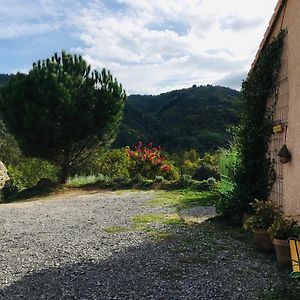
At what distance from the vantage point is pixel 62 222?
9.40m

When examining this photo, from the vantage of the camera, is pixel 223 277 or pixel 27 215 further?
pixel 27 215

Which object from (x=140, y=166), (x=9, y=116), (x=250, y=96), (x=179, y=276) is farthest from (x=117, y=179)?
(x=179, y=276)

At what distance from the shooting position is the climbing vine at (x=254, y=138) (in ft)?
24.7

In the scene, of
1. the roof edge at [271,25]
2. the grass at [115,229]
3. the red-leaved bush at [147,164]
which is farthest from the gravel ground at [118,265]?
the red-leaved bush at [147,164]

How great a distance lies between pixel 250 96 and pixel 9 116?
11165 millimetres

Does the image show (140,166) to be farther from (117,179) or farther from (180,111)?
(180,111)

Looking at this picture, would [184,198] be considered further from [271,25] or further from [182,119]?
[182,119]

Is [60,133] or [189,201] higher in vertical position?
[60,133]

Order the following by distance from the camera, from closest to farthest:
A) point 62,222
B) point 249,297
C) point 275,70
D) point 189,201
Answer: point 249,297 < point 275,70 < point 62,222 < point 189,201

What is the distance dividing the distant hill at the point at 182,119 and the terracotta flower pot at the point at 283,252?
25.1 m

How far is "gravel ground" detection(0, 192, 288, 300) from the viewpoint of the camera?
15.3 feet

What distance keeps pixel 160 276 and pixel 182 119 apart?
38.5 m

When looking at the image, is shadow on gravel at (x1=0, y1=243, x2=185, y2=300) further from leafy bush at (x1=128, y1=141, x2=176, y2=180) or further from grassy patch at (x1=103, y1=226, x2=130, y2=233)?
leafy bush at (x1=128, y1=141, x2=176, y2=180)


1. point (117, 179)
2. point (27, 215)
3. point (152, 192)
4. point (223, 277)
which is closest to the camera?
A: point (223, 277)
